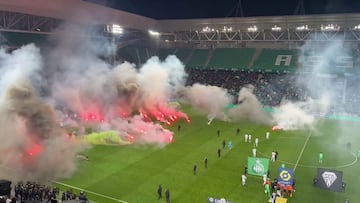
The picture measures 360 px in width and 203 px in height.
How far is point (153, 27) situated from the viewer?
72.1 meters

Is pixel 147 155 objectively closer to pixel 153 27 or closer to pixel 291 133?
pixel 291 133

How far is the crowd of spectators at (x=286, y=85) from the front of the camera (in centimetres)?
5709

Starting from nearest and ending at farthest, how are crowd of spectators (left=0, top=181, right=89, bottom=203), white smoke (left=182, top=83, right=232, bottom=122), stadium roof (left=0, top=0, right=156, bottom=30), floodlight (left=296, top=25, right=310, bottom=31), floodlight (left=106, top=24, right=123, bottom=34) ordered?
crowd of spectators (left=0, top=181, right=89, bottom=203), stadium roof (left=0, top=0, right=156, bottom=30), floodlight (left=106, top=24, right=123, bottom=34), white smoke (left=182, top=83, right=232, bottom=122), floodlight (left=296, top=25, right=310, bottom=31)

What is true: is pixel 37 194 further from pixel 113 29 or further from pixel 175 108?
pixel 113 29

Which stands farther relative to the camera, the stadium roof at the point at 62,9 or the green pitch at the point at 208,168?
the stadium roof at the point at 62,9

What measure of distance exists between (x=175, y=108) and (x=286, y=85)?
75.8 ft

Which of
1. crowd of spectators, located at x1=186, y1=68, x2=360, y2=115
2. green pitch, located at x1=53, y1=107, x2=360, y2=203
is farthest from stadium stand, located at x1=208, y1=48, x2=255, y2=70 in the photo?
green pitch, located at x1=53, y1=107, x2=360, y2=203

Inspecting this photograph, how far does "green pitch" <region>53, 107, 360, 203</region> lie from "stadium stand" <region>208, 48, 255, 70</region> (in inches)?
1141

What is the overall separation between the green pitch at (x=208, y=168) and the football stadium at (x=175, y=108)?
148 mm

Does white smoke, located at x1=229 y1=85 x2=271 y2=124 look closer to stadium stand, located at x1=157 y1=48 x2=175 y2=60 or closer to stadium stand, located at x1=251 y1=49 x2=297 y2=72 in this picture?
stadium stand, located at x1=251 y1=49 x2=297 y2=72

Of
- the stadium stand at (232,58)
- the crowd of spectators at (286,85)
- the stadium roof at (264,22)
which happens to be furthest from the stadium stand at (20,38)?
the stadium stand at (232,58)

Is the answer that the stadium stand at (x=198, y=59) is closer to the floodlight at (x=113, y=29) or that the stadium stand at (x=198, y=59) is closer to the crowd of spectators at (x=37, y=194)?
the floodlight at (x=113, y=29)

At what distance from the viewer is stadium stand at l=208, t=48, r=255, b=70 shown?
71188mm

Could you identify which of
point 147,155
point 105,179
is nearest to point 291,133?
point 147,155
